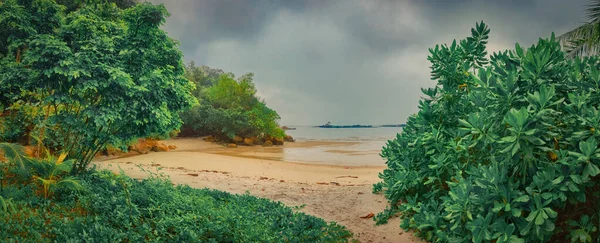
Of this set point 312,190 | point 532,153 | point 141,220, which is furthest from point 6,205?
point 312,190

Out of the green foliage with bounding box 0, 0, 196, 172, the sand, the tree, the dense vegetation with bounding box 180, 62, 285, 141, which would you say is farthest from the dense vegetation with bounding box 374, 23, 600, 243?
the dense vegetation with bounding box 180, 62, 285, 141

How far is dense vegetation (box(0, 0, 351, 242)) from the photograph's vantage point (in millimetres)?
4129

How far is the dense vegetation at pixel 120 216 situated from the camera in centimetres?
379

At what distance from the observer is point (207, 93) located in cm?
2900

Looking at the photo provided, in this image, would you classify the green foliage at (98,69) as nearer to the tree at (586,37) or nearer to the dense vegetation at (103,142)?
the dense vegetation at (103,142)

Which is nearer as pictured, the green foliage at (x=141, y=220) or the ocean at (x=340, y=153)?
the green foliage at (x=141, y=220)

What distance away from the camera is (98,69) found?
211 inches

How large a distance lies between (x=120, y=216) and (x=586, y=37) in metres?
17.8

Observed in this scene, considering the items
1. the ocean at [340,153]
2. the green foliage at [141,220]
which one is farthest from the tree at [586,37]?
the green foliage at [141,220]

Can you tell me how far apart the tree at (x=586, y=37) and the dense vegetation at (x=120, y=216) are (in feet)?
47.8

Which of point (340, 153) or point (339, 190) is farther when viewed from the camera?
point (340, 153)

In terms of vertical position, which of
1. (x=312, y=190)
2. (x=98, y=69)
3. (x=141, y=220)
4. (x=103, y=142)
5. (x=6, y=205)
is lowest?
(x=312, y=190)

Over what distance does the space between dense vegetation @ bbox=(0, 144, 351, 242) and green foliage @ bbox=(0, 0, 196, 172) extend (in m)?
0.89

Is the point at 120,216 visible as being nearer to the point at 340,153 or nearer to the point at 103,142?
the point at 103,142
